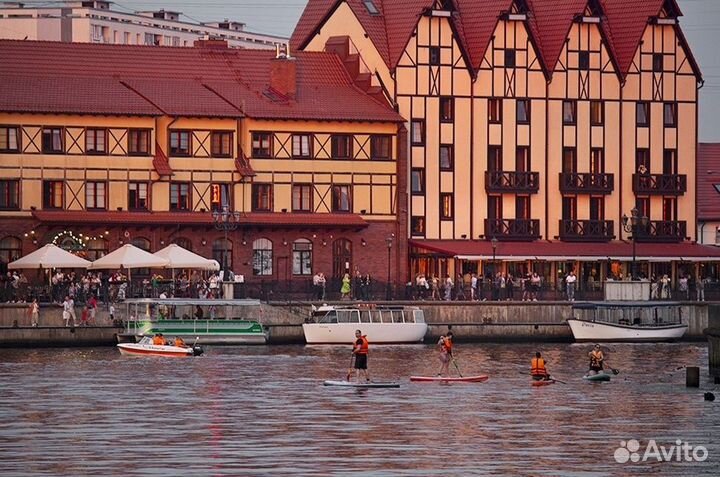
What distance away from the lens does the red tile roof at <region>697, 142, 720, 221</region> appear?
5251 inches

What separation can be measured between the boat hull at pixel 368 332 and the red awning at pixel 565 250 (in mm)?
12666

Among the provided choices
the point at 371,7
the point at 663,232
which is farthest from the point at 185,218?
the point at 663,232

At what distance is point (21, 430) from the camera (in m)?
59.8

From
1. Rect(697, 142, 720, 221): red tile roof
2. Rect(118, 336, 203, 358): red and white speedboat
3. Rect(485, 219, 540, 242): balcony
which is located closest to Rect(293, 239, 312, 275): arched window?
Rect(485, 219, 540, 242): balcony

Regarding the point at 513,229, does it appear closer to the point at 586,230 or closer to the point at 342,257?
the point at 586,230


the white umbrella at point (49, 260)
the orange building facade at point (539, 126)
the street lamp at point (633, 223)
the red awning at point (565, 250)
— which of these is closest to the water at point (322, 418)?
the white umbrella at point (49, 260)

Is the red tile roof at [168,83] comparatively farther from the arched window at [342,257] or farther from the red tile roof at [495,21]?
the arched window at [342,257]

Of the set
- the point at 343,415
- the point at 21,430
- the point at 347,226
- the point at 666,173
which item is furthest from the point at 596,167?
the point at 21,430

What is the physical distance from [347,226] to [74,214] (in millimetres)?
14359

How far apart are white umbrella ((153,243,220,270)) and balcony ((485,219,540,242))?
20.5 meters

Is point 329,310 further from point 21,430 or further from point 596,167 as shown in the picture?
point 21,430

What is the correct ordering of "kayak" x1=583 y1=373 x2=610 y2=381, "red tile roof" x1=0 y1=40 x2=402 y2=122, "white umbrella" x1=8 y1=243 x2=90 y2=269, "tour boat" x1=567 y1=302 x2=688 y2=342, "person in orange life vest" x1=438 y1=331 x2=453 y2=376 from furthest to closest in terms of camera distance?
"red tile roof" x1=0 y1=40 x2=402 y2=122 < "tour boat" x1=567 y1=302 x2=688 y2=342 < "white umbrella" x1=8 y1=243 x2=90 y2=269 < "kayak" x1=583 y1=373 x2=610 y2=381 < "person in orange life vest" x1=438 y1=331 x2=453 y2=376

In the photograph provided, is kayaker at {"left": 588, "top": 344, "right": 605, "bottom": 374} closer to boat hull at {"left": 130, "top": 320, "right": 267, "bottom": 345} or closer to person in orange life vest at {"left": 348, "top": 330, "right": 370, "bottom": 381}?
person in orange life vest at {"left": 348, "top": 330, "right": 370, "bottom": 381}

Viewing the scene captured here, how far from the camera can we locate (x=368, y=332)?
10356 centimetres
